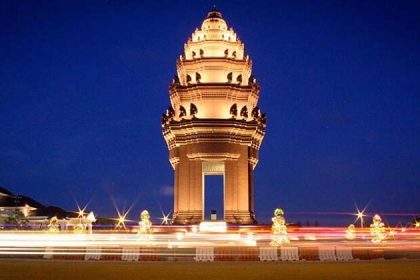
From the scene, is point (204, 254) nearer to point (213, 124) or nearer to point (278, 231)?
point (278, 231)

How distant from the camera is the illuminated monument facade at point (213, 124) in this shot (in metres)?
48.0

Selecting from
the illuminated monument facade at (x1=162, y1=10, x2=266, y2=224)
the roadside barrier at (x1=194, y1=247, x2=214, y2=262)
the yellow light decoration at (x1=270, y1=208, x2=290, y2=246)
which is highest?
the illuminated monument facade at (x1=162, y1=10, x2=266, y2=224)

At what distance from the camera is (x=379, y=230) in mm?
41094

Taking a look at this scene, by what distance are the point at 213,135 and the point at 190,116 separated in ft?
9.83

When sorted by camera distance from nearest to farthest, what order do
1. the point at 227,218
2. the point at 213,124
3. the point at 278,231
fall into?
the point at 278,231, the point at 227,218, the point at 213,124

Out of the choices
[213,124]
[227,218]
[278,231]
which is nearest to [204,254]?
[278,231]

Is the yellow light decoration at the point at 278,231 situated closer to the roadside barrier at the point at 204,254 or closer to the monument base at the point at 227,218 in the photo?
the roadside barrier at the point at 204,254

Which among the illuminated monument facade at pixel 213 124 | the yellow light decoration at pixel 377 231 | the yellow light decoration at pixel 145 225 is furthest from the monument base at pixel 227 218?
the yellow light decoration at pixel 377 231

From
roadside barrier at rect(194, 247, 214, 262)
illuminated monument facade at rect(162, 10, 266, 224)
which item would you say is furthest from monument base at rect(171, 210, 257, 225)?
roadside barrier at rect(194, 247, 214, 262)

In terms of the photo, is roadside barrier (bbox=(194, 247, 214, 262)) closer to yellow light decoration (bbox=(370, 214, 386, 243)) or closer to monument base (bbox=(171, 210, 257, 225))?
yellow light decoration (bbox=(370, 214, 386, 243))

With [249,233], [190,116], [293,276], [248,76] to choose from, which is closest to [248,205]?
[249,233]

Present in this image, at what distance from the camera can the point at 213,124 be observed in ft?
157

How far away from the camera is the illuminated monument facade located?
158 ft

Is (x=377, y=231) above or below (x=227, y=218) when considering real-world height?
below
